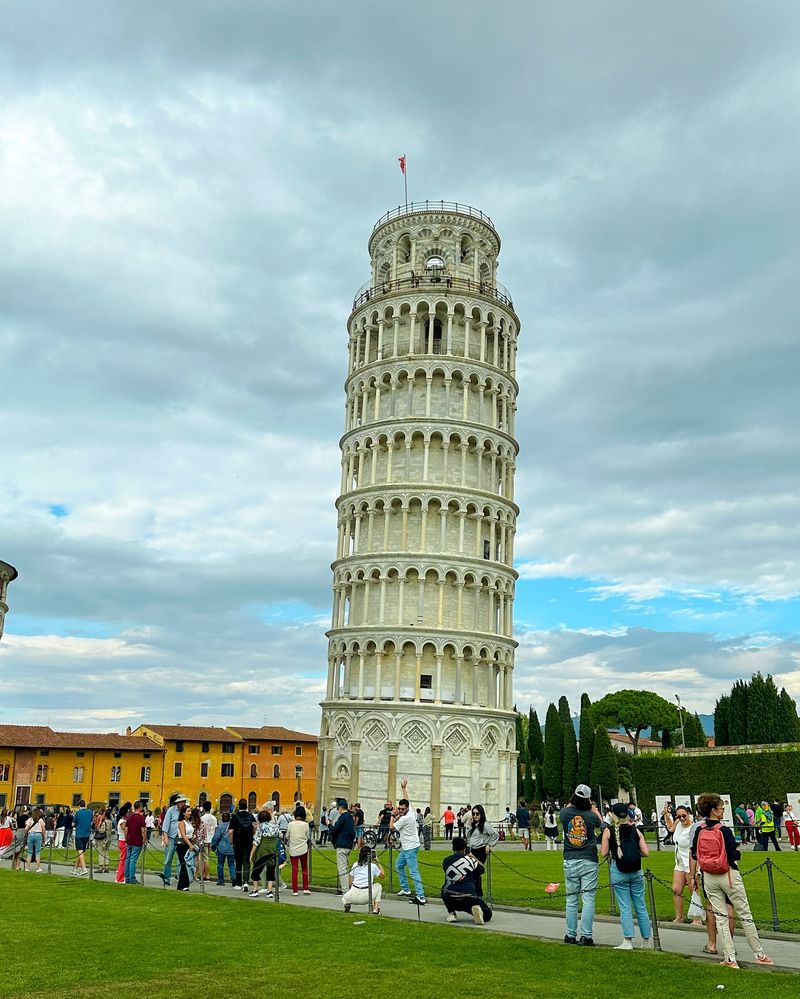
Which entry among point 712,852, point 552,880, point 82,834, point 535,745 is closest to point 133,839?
point 82,834

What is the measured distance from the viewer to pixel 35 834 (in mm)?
29234

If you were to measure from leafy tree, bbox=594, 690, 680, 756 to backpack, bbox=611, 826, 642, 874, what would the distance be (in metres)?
103

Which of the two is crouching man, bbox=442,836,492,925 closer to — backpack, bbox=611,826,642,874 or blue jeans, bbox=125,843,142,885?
backpack, bbox=611,826,642,874

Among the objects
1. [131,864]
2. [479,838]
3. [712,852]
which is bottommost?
[131,864]

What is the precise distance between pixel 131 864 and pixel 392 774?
106 feet

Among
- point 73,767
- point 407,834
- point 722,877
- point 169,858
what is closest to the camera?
point 722,877

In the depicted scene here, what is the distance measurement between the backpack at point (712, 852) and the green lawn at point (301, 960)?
1324 mm

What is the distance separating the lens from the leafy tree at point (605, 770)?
73.2 metres

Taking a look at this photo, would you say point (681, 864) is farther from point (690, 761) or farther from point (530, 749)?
point (530, 749)

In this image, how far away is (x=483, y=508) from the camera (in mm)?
60219

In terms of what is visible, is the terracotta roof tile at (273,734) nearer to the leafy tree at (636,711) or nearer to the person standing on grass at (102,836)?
the leafy tree at (636,711)

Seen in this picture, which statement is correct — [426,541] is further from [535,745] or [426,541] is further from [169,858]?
[535,745]

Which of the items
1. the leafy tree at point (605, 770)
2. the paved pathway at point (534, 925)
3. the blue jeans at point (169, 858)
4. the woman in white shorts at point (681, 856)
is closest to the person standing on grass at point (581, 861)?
the paved pathway at point (534, 925)

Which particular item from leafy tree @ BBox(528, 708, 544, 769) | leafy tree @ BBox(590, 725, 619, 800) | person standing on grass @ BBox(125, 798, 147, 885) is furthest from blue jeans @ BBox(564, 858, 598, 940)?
leafy tree @ BBox(528, 708, 544, 769)
